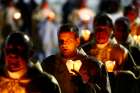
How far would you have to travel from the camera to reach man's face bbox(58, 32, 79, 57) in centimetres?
913

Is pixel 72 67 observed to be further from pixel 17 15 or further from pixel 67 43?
pixel 17 15

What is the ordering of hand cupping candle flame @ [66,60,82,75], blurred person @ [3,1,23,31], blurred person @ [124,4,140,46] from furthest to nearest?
blurred person @ [3,1,23,31] → blurred person @ [124,4,140,46] → hand cupping candle flame @ [66,60,82,75]

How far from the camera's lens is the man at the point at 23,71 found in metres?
7.10

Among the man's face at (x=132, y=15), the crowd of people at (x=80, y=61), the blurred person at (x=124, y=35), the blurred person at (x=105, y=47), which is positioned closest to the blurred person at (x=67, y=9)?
the crowd of people at (x=80, y=61)

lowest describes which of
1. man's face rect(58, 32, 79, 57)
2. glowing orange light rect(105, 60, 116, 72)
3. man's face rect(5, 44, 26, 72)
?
glowing orange light rect(105, 60, 116, 72)

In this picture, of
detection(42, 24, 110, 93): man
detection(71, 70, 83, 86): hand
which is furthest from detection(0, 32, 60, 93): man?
detection(42, 24, 110, 93): man

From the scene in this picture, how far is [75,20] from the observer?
17125mm

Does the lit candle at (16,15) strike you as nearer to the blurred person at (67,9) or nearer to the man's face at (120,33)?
the blurred person at (67,9)

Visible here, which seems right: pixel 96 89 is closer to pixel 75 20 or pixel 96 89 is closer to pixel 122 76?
pixel 122 76

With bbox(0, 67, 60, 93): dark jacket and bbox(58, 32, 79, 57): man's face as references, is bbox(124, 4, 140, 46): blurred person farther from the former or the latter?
bbox(0, 67, 60, 93): dark jacket

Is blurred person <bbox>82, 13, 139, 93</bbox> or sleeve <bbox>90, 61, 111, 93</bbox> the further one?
blurred person <bbox>82, 13, 139, 93</bbox>

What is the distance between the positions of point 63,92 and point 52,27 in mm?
8461

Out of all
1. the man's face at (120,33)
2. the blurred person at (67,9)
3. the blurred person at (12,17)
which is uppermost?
the man's face at (120,33)

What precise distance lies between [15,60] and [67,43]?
6.63ft
